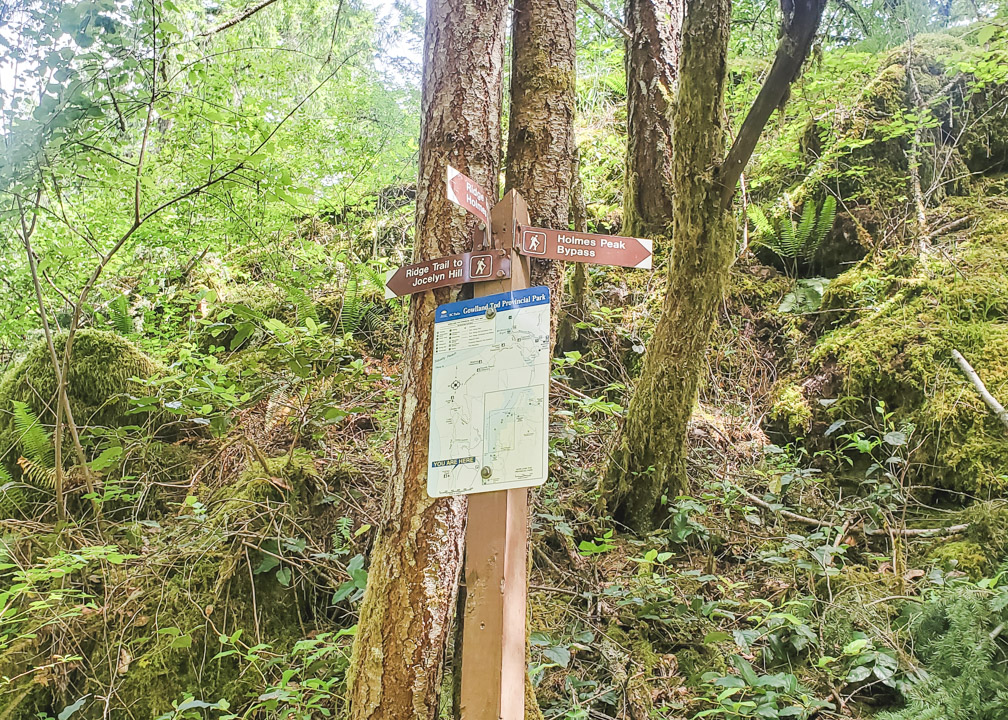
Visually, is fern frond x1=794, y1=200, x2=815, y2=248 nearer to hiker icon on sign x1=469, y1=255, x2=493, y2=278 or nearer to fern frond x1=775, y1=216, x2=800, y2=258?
fern frond x1=775, y1=216, x2=800, y2=258

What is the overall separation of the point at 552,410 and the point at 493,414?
8.94 ft

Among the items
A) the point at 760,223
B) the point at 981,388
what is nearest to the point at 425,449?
the point at 981,388

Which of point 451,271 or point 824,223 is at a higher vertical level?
point 824,223

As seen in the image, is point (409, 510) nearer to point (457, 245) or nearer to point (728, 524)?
point (457, 245)

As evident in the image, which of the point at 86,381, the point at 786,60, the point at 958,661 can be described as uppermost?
the point at 786,60

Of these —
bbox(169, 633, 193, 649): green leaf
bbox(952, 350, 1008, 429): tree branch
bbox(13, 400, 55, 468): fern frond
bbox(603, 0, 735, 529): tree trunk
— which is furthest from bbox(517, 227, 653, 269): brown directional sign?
bbox(13, 400, 55, 468): fern frond

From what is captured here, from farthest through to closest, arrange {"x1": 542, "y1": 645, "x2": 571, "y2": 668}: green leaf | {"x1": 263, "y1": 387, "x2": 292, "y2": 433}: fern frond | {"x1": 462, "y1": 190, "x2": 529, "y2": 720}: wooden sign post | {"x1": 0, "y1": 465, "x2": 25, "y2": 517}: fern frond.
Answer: {"x1": 263, "y1": 387, "x2": 292, "y2": 433}: fern frond < {"x1": 0, "y1": 465, "x2": 25, "y2": 517}: fern frond < {"x1": 542, "y1": 645, "x2": 571, "y2": 668}: green leaf < {"x1": 462, "y1": 190, "x2": 529, "y2": 720}: wooden sign post

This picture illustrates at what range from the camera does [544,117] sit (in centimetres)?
308

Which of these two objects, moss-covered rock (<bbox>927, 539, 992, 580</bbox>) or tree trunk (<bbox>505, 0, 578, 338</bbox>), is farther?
moss-covered rock (<bbox>927, 539, 992, 580</bbox>)

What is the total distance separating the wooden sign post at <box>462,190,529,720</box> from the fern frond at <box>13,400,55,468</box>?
11.8 ft

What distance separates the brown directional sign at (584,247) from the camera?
224cm

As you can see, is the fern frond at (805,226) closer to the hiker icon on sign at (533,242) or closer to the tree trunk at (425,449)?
the tree trunk at (425,449)

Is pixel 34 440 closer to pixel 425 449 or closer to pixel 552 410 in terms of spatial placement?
pixel 425 449

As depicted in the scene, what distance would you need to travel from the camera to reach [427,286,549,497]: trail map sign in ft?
6.56
